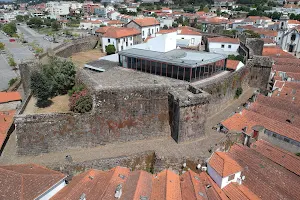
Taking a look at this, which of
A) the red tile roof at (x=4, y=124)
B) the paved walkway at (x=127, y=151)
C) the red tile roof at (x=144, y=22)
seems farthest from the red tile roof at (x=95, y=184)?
the red tile roof at (x=144, y=22)

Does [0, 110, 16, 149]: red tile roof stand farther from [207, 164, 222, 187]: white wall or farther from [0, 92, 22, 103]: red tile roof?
[207, 164, 222, 187]: white wall

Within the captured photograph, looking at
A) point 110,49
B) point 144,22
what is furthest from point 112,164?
point 144,22

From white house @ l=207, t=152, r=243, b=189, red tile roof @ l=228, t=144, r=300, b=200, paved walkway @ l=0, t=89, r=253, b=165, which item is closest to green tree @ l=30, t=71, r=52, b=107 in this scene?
paved walkway @ l=0, t=89, r=253, b=165

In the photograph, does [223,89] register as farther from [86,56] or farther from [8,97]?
[8,97]

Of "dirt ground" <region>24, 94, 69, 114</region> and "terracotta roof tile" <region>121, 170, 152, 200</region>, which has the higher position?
"dirt ground" <region>24, 94, 69, 114</region>

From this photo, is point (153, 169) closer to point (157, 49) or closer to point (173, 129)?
point (173, 129)

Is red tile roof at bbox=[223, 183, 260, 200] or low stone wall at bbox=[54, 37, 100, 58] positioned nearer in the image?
red tile roof at bbox=[223, 183, 260, 200]
